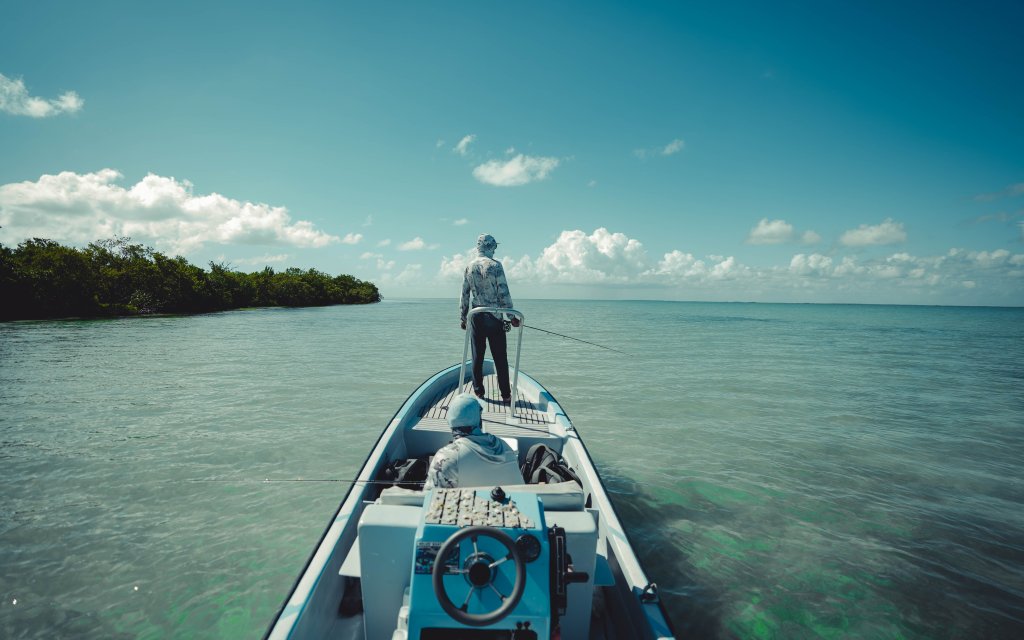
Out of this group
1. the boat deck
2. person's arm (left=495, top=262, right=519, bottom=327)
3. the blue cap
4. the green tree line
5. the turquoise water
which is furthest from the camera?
the green tree line

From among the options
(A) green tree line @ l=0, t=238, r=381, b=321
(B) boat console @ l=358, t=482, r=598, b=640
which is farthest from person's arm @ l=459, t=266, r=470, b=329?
(A) green tree line @ l=0, t=238, r=381, b=321

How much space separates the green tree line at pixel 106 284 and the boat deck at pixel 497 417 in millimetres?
47464

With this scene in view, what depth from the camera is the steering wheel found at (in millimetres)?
1859

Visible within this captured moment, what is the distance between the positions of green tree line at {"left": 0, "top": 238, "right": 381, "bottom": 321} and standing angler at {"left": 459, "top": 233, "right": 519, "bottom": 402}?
157ft

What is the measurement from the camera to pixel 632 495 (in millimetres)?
6695

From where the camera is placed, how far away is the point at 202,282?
178ft

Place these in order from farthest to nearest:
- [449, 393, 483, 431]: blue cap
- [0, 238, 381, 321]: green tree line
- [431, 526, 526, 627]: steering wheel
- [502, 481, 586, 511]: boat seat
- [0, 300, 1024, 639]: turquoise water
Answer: [0, 238, 381, 321]: green tree line
[0, 300, 1024, 639]: turquoise water
[449, 393, 483, 431]: blue cap
[502, 481, 586, 511]: boat seat
[431, 526, 526, 627]: steering wheel

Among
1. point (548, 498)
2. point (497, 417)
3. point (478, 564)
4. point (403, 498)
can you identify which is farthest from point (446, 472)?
point (497, 417)

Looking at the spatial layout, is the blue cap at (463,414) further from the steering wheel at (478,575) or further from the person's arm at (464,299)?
the person's arm at (464,299)

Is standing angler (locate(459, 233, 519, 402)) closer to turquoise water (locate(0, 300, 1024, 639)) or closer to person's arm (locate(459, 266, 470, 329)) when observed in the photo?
person's arm (locate(459, 266, 470, 329))

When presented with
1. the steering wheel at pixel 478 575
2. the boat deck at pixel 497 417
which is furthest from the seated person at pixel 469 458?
the boat deck at pixel 497 417

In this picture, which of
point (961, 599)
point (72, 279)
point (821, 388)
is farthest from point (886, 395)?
point (72, 279)

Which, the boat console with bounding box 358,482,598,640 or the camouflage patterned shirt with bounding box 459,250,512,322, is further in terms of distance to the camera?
the camouflage patterned shirt with bounding box 459,250,512,322

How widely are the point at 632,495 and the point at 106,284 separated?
56.6 meters
